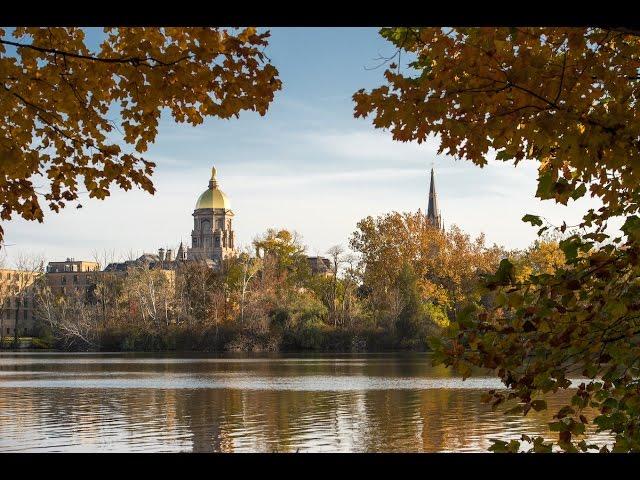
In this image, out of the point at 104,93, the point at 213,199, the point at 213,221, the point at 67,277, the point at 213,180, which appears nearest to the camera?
the point at 104,93

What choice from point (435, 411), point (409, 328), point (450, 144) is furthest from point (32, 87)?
point (409, 328)

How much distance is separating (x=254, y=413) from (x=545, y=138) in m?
17.2

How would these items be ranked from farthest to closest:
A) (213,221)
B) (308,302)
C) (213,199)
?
(213,221) → (213,199) → (308,302)

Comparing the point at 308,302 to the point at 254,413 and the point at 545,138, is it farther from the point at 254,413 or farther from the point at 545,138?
the point at 545,138

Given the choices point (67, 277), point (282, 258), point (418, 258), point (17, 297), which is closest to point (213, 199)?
point (67, 277)

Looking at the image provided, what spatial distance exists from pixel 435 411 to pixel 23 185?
52.4 ft

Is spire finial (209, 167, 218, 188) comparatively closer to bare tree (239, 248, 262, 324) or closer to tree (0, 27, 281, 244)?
bare tree (239, 248, 262, 324)

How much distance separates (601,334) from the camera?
13.7ft

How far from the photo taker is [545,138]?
11.6 feet

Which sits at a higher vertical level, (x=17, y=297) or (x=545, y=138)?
(x=17, y=297)

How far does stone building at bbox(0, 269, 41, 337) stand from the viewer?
79.7 metres

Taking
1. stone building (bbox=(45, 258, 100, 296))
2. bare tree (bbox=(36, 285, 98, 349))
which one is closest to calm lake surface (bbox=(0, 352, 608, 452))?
bare tree (bbox=(36, 285, 98, 349))

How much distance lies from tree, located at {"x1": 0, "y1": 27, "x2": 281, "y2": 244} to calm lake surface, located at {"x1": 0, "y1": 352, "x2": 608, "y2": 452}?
31.5 ft
